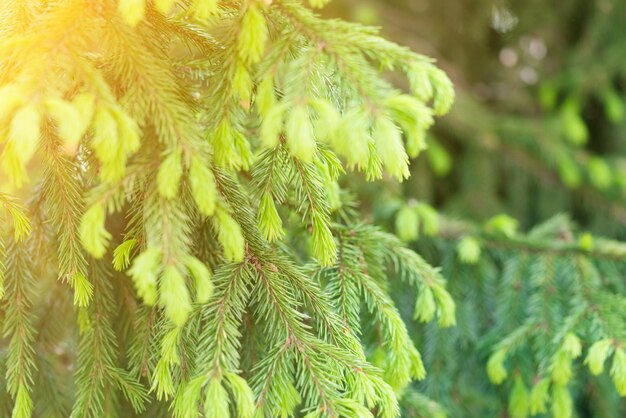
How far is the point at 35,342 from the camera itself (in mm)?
1444

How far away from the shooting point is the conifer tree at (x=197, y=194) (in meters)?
0.94

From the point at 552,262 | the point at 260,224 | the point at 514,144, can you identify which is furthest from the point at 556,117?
the point at 260,224

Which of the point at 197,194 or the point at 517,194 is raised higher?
the point at 197,194

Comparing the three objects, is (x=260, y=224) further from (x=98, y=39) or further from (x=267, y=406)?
(x=98, y=39)

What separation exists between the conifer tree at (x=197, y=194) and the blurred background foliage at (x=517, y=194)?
631mm

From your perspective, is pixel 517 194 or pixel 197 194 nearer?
pixel 197 194

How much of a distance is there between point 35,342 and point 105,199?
2.35ft

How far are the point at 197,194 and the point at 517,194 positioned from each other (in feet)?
9.17

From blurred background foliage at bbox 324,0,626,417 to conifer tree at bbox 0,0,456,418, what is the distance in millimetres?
631

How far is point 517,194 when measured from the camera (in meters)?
3.38

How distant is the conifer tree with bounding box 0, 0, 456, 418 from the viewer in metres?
0.94

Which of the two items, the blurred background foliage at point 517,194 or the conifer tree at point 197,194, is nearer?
the conifer tree at point 197,194

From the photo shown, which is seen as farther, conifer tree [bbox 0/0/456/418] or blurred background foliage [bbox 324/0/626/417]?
blurred background foliage [bbox 324/0/626/417]

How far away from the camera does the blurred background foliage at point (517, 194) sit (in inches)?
75.0
